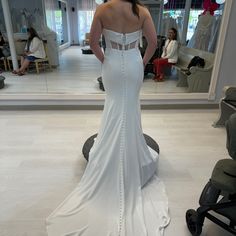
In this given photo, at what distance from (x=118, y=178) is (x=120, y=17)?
1.12 metres

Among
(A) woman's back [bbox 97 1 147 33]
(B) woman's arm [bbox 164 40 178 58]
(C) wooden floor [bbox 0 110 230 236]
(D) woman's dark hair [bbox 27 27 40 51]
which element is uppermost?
(A) woman's back [bbox 97 1 147 33]

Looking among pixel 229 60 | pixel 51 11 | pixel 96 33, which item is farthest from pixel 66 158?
pixel 229 60

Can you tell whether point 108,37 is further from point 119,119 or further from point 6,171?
point 6,171

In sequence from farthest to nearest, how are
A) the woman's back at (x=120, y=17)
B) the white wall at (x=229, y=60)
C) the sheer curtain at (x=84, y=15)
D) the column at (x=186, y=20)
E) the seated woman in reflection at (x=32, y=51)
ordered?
the seated woman in reflection at (x=32, y=51)
the column at (x=186, y=20)
the sheer curtain at (x=84, y=15)
the white wall at (x=229, y=60)
the woman's back at (x=120, y=17)

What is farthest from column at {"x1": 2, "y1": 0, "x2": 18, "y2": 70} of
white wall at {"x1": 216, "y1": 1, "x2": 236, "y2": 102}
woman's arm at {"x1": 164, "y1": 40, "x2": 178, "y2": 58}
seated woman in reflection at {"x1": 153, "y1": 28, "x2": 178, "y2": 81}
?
white wall at {"x1": 216, "y1": 1, "x2": 236, "y2": 102}

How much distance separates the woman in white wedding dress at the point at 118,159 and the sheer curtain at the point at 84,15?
6.42 feet

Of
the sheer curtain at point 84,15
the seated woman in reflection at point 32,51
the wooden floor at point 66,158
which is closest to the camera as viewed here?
the wooden floor at point 66,158

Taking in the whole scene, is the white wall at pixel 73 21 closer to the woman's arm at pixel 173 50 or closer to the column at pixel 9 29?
the column at pixel 9 29

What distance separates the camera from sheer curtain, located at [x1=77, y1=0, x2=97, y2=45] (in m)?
3.26

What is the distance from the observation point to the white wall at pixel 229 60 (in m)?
3.08

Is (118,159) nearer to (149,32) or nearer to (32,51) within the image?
(149,32)

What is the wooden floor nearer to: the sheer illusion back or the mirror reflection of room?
the mirror reflection of room

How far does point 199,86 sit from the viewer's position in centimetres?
358

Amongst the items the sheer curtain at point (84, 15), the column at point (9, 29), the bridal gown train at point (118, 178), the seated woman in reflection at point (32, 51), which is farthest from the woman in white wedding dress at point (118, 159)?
the column at point (9, 29)
